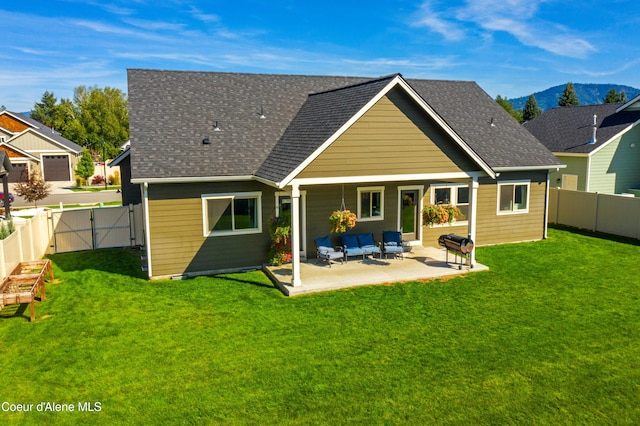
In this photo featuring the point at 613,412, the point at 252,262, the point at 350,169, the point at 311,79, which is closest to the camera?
the point at 613,412

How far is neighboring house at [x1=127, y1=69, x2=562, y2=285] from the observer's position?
1375 centimetres

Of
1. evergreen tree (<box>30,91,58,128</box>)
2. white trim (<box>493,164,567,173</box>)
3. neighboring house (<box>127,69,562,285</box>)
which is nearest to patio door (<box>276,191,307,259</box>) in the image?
neighboring house (<box>127,69,562,285</box>)

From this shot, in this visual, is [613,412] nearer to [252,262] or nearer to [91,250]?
Answer: [252,262]

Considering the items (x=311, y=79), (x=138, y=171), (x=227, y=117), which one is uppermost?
(x=311, y=79)

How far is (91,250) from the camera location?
18.0 m

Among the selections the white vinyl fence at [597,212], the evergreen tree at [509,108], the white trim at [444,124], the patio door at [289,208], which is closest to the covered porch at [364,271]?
the patio door at [289,208]

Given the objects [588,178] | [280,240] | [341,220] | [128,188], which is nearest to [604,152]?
[588,178]

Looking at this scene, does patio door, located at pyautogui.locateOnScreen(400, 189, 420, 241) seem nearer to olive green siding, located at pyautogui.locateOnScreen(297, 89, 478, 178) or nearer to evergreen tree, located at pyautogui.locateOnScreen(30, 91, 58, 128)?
olive green siding, located at pyautogui.locateOnScreen(297, 89, 478, 178)

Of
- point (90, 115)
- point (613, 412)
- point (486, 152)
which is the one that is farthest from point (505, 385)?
point (90, 115)

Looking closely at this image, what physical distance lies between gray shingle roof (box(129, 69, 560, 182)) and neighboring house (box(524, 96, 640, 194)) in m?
7.06

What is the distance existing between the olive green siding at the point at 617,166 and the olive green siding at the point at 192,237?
1907 cm

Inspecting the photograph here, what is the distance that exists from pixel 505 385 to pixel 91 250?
1536cm

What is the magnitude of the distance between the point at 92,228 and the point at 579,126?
26.3m

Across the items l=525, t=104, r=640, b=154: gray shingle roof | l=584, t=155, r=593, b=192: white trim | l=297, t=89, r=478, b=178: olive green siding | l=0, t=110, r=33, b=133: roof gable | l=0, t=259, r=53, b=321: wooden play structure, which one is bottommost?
l=0, t=259, r=53, b=321: wooden play structure
